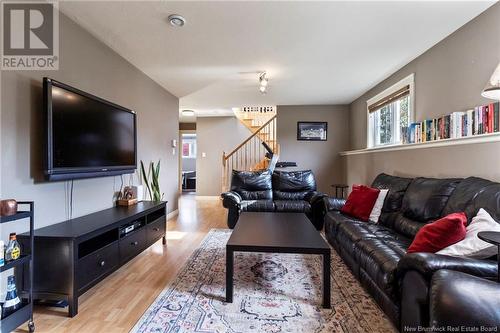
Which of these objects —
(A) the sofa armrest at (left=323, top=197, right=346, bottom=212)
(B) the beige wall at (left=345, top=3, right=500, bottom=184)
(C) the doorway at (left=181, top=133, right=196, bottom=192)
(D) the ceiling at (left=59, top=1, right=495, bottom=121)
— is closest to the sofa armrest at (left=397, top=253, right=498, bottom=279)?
(B) the beige wall at (left=345, top=3, right=500, bottom=184)

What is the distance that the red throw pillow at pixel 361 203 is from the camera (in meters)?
3.01

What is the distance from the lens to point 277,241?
6.93 ft

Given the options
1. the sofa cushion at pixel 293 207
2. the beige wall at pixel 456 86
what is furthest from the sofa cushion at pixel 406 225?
the sofa cushion at pixel 293 207

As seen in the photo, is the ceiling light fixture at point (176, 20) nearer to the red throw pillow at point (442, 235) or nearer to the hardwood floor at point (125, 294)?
the hardwood floor at point (125, 294)

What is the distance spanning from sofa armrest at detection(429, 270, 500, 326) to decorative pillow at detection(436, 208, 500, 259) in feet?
1.15

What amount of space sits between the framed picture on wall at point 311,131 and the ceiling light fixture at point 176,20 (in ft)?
13.5

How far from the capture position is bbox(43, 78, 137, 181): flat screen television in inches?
79.0

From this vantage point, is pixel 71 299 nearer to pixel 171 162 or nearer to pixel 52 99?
pixel 52 99

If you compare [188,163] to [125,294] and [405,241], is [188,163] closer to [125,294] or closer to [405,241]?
[125,294]

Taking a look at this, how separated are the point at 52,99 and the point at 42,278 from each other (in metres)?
1.34

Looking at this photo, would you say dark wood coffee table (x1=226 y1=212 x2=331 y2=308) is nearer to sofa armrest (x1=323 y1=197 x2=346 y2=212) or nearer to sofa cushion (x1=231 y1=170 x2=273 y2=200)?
sofa armrest (x1=323 y1=197 x2=346 y2=212)

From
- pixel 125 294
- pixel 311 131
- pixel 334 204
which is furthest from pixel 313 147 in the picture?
pixel 125 294

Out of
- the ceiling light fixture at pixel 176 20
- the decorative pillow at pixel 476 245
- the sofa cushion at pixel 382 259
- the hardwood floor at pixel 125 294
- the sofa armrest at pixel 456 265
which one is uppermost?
the ceiling light fixture at pixel 176 20

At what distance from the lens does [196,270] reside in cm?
258
